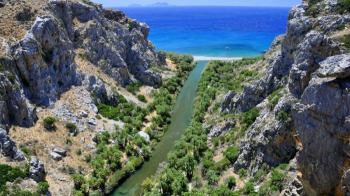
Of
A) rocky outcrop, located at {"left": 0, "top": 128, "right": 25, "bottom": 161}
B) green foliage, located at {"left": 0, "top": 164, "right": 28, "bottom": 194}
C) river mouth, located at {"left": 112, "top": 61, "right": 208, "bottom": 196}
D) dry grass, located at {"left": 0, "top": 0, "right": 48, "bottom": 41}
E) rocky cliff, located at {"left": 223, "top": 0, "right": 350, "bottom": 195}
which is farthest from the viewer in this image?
dry grass, located at {"left": 0, "top": 0, "right": 48, "bottom": 41}

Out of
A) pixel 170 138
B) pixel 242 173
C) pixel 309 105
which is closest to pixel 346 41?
pixel 309 105

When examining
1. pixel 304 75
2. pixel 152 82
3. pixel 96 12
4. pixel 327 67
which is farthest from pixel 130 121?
pixel 327 67

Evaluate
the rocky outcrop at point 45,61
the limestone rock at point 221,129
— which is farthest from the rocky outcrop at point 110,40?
the limestone rock at point 221,129

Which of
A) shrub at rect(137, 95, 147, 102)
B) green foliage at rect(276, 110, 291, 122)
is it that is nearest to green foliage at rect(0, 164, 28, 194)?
green foliage at rect(276, 110, 291, 122)

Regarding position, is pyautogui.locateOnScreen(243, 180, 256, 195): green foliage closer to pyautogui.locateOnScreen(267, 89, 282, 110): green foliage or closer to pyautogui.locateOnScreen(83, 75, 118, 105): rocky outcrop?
pyautogui.locateOnScreen(267, 89, 282, 110): green foliage

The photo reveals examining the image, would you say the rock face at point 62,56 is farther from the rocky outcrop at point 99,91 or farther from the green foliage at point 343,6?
the green foliage at point 343,6

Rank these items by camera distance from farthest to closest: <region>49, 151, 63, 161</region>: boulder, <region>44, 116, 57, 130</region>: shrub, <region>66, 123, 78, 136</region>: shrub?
1. <region>66, 123, 78, 136</region>: shrub
2. <region>44, 116, 57, 130</region>: shrub
3. <region>49, 151, 63, 161</region>: boulder

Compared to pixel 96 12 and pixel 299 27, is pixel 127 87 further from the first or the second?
pixel 299 27
